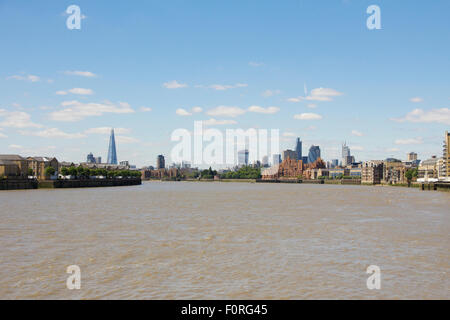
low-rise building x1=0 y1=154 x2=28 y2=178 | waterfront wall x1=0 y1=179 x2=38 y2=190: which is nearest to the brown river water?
waterfront wall x1=0 y1=179 x2=38 y2=190

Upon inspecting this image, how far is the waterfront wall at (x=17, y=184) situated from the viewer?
144 m

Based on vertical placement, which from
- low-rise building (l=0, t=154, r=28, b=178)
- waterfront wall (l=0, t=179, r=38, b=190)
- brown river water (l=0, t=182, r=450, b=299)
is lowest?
brown river water (l=0, t=182, r=450, b=299)

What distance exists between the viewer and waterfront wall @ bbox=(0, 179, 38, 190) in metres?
144

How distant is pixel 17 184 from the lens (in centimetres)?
15000

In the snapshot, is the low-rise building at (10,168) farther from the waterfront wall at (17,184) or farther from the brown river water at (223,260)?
the brown river water at (223,260)

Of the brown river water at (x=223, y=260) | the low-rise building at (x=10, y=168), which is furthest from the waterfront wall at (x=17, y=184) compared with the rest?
the brown river water at (x=223, y=260)

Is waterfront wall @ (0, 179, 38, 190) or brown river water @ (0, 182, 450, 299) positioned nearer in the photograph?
brown river water @ (0, 182, 450, 299)

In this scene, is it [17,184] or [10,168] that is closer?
[17,184]

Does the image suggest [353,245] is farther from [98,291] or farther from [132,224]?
[132,224]

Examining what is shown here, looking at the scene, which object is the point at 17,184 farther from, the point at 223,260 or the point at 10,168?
the point at 223,260

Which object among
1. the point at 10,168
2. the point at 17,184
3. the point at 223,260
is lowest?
the point at 223,260

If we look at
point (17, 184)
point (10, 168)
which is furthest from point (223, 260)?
point (10, 168)

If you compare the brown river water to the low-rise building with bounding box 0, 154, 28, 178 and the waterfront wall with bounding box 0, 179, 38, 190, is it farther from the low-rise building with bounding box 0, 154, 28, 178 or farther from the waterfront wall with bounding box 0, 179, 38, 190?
the low-rise building with bounding box 0, 154, 28, 178
